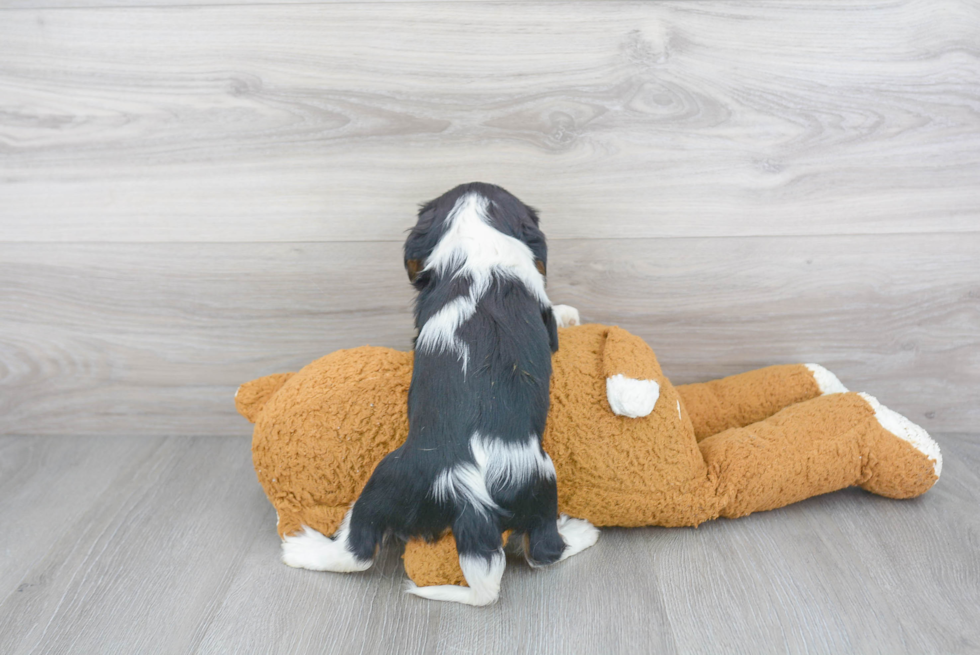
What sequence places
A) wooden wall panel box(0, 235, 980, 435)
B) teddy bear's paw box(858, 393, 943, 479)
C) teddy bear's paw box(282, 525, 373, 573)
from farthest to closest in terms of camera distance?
wooden wall panel box(0, 235, 980, 435) → teddy bear's paw box(858, 393, 943, 479) → teddy bear's paw box(282, 525, 373, 573)

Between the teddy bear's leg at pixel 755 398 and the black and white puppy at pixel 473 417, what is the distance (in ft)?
1.32

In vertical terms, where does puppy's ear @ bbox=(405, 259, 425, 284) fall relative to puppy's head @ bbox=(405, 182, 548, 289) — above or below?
below

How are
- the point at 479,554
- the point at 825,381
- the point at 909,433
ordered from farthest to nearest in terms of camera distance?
the point at 825,381
the point at 909,433
the point at 479,554

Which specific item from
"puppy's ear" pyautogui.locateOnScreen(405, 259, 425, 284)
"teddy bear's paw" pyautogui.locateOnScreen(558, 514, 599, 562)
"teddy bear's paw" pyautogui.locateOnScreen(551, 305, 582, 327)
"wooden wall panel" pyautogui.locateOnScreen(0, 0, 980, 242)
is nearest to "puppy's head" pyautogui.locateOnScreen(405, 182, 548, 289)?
"puppy's ear" pyautogui.locateOnScreen(405, 259, 425, 284)

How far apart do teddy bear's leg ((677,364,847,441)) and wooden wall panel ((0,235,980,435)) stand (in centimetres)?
A: 12

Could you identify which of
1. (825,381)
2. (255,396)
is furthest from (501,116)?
(825,381)

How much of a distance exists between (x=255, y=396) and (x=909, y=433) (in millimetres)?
1099

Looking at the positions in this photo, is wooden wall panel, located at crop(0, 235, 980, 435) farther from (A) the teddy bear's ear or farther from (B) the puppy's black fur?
(B) the puppy's black fur

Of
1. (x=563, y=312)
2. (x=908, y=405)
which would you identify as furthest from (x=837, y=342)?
(x=563, y=312)

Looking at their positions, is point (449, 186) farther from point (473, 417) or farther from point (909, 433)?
point (909, 433)

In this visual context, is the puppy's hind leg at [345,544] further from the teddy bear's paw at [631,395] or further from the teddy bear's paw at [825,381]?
the teddy bear's paw at [825,381]

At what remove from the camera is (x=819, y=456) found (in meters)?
1.10

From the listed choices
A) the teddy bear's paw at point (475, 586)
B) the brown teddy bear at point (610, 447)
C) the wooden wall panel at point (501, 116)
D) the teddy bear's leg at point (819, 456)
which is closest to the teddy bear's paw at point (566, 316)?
the brown teddy bear at point (610, 447)

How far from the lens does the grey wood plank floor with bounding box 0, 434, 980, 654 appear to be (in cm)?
90
